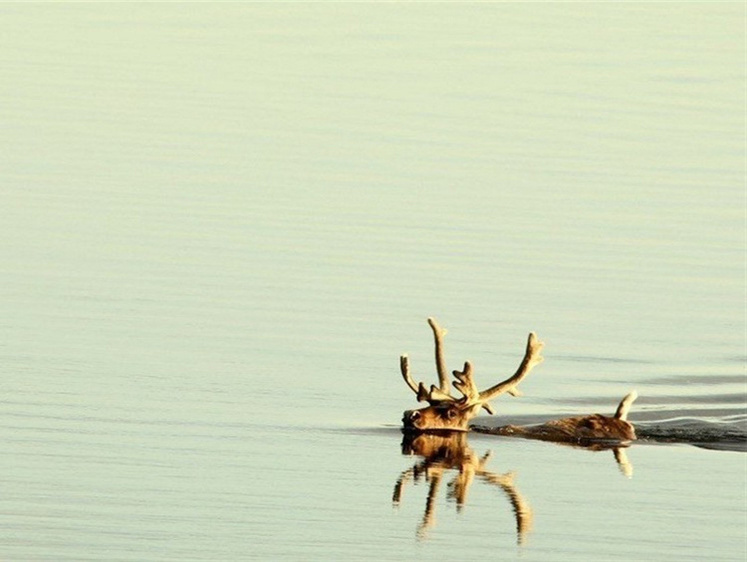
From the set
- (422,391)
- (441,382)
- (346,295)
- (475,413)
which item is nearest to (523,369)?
(475,413)

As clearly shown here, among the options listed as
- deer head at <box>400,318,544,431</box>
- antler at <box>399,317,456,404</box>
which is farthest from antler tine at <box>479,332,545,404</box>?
antler at <box>399,317,456,404</box>

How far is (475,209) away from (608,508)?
15.9 metres

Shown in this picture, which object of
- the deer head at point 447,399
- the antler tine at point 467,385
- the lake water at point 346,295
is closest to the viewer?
the lake water at point 346,295

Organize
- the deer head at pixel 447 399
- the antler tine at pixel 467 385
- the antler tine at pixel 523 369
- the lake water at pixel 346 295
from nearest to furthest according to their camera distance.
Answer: the lake water at pixel 346 295
the antler tine at pixel 467 385
the deer head at pixel 447 399
the antler tine at pixel 523 369

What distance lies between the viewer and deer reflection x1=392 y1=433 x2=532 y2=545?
15.5 meters

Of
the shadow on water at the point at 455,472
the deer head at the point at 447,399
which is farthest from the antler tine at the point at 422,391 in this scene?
the shadow on water at the point at 455,472

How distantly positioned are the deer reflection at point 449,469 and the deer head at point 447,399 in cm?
8

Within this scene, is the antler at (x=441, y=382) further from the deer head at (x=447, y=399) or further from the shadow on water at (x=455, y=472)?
the shadow on water at (x=455, y=472)

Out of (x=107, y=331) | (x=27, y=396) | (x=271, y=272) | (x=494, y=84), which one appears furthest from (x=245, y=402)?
(x=494, y=84)

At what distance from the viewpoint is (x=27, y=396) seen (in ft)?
62.3

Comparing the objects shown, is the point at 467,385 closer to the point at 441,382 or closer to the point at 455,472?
the point at 441,382

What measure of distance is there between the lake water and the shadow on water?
0.14 ft

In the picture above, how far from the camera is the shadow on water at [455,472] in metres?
15.5

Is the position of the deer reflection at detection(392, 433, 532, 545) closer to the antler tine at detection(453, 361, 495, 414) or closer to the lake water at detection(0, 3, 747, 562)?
the lake water at detection(0, 3, 747, 562)
